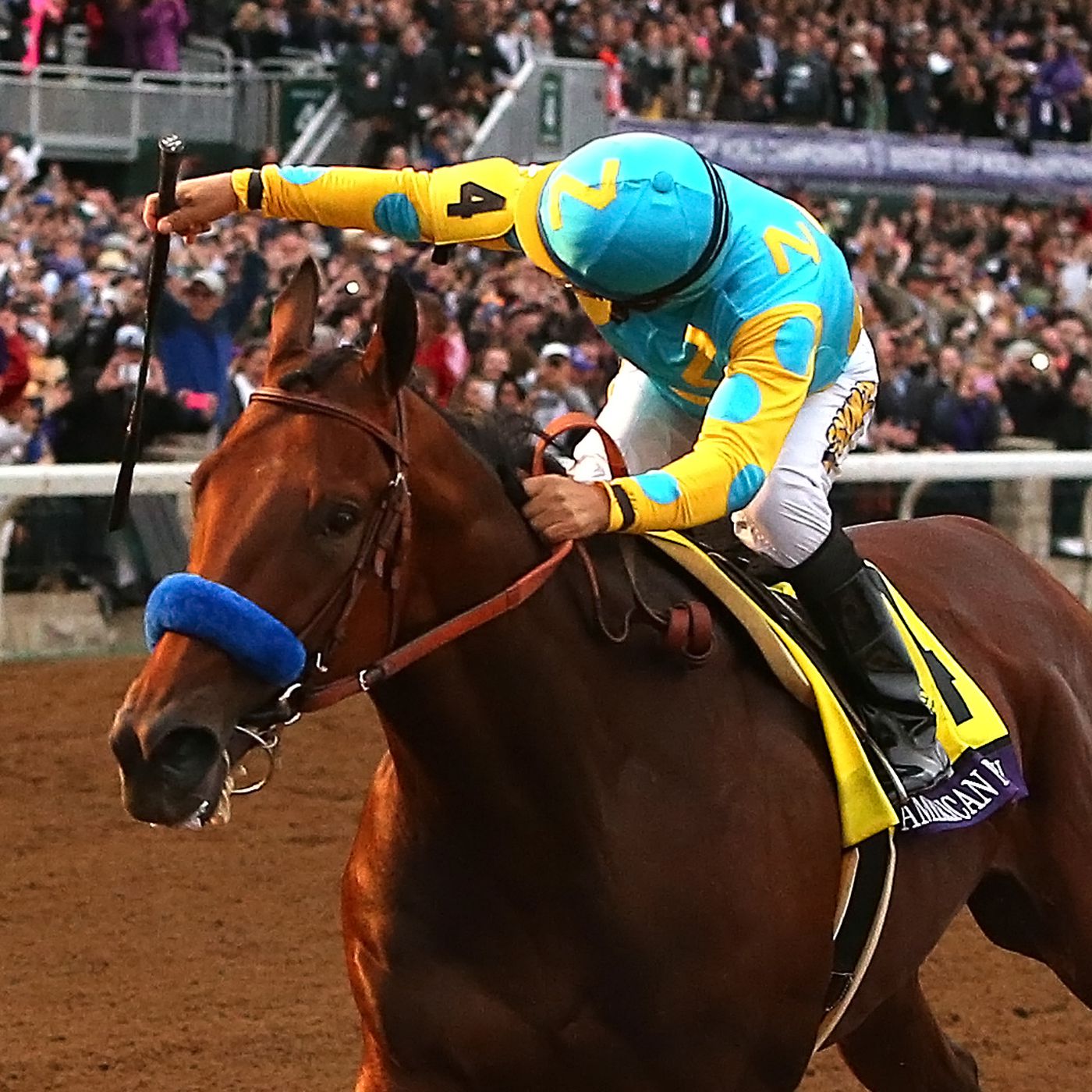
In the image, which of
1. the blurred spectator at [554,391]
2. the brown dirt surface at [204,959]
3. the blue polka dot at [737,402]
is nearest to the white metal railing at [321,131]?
the blurred spectator at [554,391]

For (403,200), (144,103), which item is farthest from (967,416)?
(403,200)

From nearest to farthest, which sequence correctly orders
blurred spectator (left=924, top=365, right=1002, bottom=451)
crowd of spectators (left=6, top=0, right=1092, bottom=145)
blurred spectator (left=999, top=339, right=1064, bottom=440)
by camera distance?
blurred spectator (left=924, top=365, right=1002, bottom=451) < blurred spectator (left=999, top=339, right=1064, bottom=440) < crowd of spectators (left=6, top=0, right=1092, bottom=145)

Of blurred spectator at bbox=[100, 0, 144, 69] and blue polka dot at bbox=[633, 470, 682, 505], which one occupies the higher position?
Answer: blue polka dot at bbox=[633, 470, 682, 505]

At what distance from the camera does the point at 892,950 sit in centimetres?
344

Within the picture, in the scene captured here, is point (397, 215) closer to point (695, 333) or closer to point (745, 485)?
point (695, 333)

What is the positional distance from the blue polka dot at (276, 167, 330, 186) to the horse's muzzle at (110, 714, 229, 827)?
1196mm

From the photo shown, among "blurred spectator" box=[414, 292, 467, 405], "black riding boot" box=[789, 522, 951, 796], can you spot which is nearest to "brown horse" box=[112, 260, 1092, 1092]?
"black riding boot" box=[789, 522, 951, 796]

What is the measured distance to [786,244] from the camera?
322 centimetres

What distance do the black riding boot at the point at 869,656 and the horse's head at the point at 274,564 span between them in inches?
39.9

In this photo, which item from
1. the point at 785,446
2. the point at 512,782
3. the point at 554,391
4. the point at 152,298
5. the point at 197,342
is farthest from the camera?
the point at 554,391

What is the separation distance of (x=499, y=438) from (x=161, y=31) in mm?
12812

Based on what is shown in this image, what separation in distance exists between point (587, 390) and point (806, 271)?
677 centimetres

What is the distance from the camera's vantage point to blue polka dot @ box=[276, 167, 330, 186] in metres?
3.30

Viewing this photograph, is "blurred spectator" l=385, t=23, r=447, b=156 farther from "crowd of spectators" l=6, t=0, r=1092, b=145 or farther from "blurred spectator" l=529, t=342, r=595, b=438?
"blurred spectator" l=529, t=342, r=595, b=438
